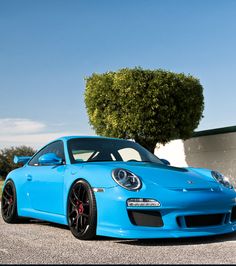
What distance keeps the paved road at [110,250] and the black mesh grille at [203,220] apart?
20 cm

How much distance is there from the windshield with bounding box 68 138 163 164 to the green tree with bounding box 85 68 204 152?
53.0 feet

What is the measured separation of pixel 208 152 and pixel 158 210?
20569 mm

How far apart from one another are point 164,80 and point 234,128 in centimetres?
407

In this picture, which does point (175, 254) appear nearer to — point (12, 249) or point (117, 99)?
point (12, 249)

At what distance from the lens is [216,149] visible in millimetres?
24906

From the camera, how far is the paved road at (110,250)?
15.2 feet

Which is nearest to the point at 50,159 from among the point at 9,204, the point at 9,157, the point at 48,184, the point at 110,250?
the point at 48,184

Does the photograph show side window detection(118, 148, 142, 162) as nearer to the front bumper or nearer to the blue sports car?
the blue sports car

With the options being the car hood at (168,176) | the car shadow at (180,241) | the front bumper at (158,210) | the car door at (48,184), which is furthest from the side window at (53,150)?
the car shadow at (180,241)

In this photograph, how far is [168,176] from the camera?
5.90 meters

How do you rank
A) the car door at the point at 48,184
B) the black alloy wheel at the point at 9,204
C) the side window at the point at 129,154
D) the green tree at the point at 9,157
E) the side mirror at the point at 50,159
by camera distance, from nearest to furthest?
the car door at the point at 48,184 < the side mirror at the point at 50,159 < the side window at the point at 129,154 < the black alloy wheel at the point at 9,204 < the green tree at the point at 9,157

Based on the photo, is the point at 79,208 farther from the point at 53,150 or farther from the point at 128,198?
the point at 53,150

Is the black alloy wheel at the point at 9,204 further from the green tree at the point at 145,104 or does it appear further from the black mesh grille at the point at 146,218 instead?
the green tree at the point at 145,104

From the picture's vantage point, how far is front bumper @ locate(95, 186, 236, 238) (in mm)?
5422
